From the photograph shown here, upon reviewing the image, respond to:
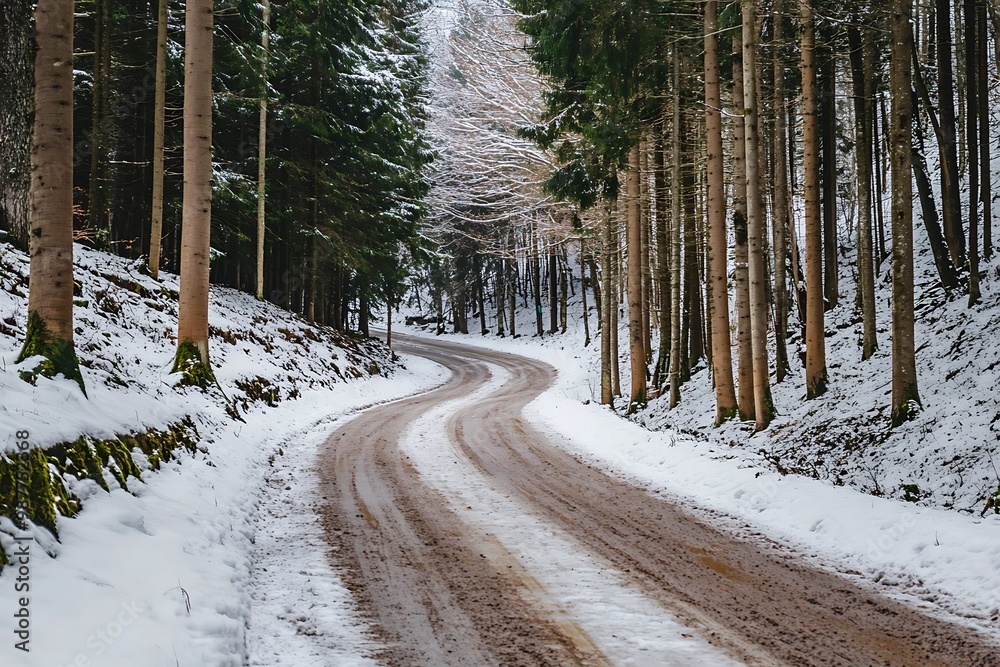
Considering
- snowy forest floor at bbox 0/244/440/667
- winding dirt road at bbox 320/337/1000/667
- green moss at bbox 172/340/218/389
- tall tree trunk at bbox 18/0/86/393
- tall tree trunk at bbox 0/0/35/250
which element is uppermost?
tall tree trunk at bbox 0/0/35/250

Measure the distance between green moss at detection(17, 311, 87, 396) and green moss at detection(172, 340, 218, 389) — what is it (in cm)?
500

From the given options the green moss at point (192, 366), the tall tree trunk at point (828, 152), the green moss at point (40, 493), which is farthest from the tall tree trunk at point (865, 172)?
the green moss at point (40, 493)

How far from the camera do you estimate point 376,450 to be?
36.5 feet

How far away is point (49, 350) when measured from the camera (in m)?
6.74

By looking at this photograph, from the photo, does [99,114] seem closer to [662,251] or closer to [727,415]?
[662,251]

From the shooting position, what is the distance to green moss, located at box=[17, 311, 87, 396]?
668 centimetres

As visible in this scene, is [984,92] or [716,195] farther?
[984,92]

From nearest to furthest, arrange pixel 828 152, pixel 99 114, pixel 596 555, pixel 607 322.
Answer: pixel 596 555 < pixel 99 114 < pixel 828 152 < pixel 607 322

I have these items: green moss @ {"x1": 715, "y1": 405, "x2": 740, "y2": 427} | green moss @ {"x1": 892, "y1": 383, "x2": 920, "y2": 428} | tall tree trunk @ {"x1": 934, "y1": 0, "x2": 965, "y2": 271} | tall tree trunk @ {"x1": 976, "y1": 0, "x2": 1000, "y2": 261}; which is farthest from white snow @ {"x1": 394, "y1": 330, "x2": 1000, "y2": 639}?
tall tree trunk @ {"x1": 976, "y1": 0, "x2": 1000, "y2": 261}

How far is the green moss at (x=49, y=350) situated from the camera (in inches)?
263

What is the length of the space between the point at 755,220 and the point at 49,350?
34.3 feet

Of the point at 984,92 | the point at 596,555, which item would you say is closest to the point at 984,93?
the point at 984,92

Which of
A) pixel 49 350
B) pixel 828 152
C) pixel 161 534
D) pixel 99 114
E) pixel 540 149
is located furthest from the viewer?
pixel 540 149

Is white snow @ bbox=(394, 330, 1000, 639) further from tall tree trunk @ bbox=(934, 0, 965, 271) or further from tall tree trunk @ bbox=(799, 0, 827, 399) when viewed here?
tall tree trunk @ bbox=(934, 0, 965, 271)
